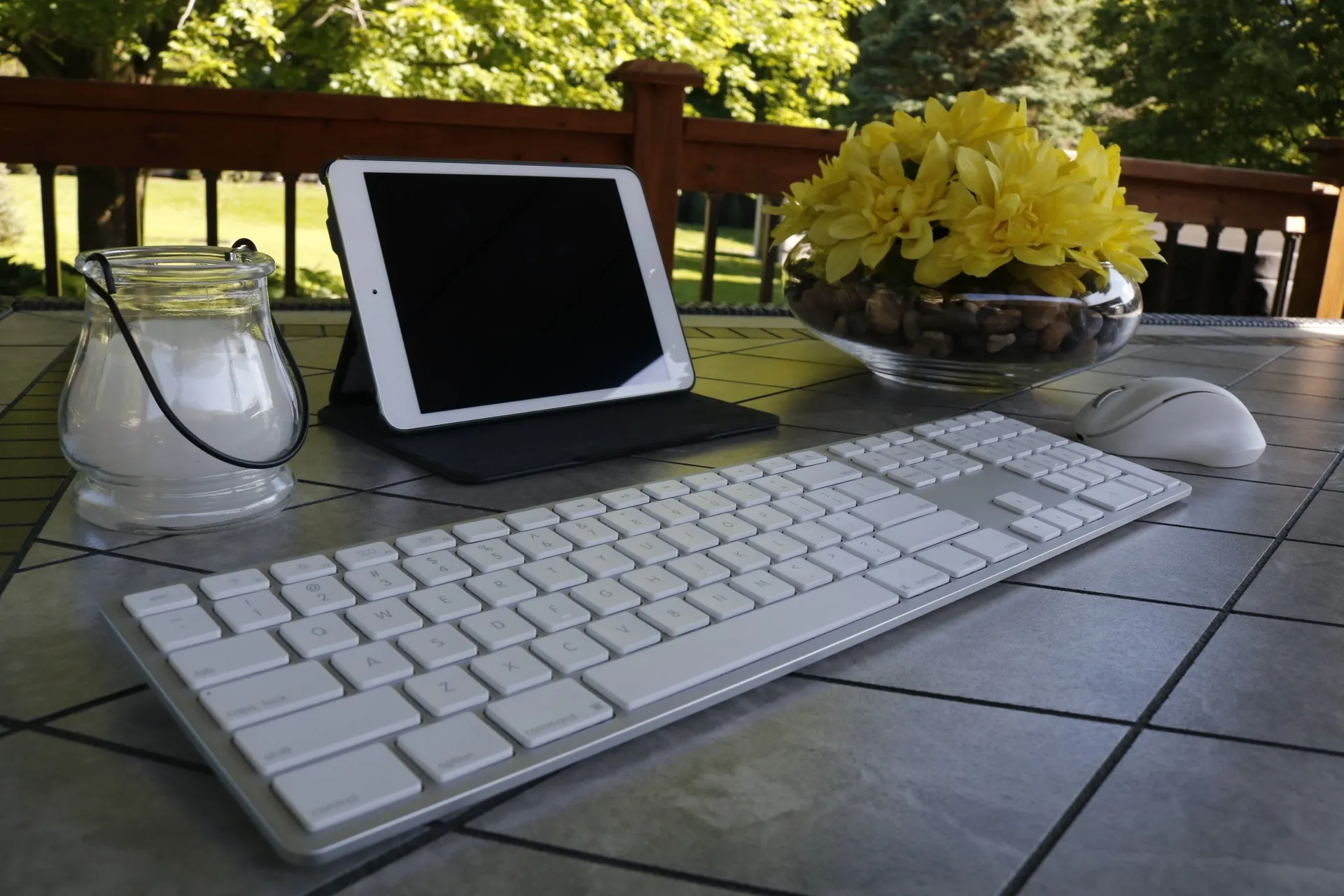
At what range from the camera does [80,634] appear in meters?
0.52

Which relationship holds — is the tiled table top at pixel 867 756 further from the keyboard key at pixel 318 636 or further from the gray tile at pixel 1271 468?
the gray tile at pixel 1271 468

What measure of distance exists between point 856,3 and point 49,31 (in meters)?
5.43

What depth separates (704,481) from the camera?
728 millimetres

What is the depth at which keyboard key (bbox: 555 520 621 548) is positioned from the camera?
23.9 inches

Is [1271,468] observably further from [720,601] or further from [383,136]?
[383,136]

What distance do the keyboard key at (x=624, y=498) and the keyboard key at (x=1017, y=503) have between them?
26 cm

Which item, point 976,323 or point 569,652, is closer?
point 569,652

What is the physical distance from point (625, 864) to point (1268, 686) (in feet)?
1.17

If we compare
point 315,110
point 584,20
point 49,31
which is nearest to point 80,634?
point 315,110

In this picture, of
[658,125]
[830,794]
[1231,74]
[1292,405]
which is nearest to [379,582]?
[830,794]

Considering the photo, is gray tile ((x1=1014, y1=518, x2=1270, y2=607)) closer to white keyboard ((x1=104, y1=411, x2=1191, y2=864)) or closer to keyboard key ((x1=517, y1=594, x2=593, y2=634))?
white keyboard ((x1=104, y1=411, x2=1191, y2=864))

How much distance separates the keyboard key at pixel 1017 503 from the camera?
74cm

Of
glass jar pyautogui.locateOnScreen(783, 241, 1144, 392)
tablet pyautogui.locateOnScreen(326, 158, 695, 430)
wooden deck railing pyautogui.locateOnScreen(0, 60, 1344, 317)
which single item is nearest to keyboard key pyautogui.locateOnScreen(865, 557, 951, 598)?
tablet pyautogui.locateOnScreen(326, 158, 695, 430)

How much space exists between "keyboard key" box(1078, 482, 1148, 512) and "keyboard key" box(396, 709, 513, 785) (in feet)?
1.76
